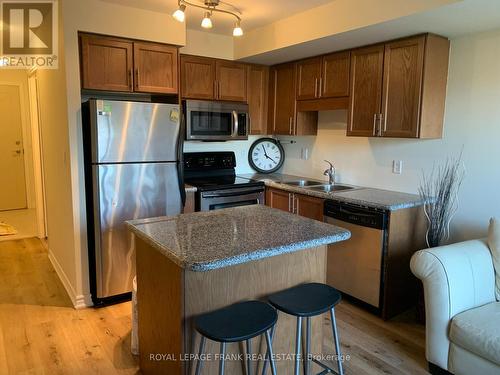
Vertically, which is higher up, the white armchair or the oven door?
the oven door

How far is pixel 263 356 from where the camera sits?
1991 millimetres

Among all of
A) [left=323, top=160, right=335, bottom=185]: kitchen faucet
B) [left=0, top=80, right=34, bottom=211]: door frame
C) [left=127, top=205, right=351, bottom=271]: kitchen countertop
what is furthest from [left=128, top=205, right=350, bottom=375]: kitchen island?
[left=0, top=80, right=34, bottom=211]: door frame

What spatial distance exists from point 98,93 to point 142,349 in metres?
2.24

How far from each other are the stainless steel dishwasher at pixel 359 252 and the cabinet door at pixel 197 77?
1689mm

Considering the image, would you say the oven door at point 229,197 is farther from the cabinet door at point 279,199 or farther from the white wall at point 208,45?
the white wall at point 208,45

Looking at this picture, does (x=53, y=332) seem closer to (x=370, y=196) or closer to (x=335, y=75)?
(x=370, y=196)

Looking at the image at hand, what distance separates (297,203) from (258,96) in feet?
4.61

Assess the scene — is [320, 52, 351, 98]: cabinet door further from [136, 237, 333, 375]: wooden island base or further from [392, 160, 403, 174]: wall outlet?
[136, 237, 333, 375]: wooden island base

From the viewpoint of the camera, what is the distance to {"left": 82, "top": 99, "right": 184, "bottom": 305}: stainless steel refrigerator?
9.82 feet

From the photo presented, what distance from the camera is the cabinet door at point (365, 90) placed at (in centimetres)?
316

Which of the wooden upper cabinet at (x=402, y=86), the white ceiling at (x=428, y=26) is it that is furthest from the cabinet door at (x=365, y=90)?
the white ceiling at (x=428, y=26)

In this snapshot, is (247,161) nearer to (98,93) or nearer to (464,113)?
(98,93)

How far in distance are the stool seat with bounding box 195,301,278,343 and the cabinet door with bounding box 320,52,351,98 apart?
2.35 metres

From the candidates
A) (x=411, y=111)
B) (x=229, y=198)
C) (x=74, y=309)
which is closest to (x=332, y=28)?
(x=411, y=111)
